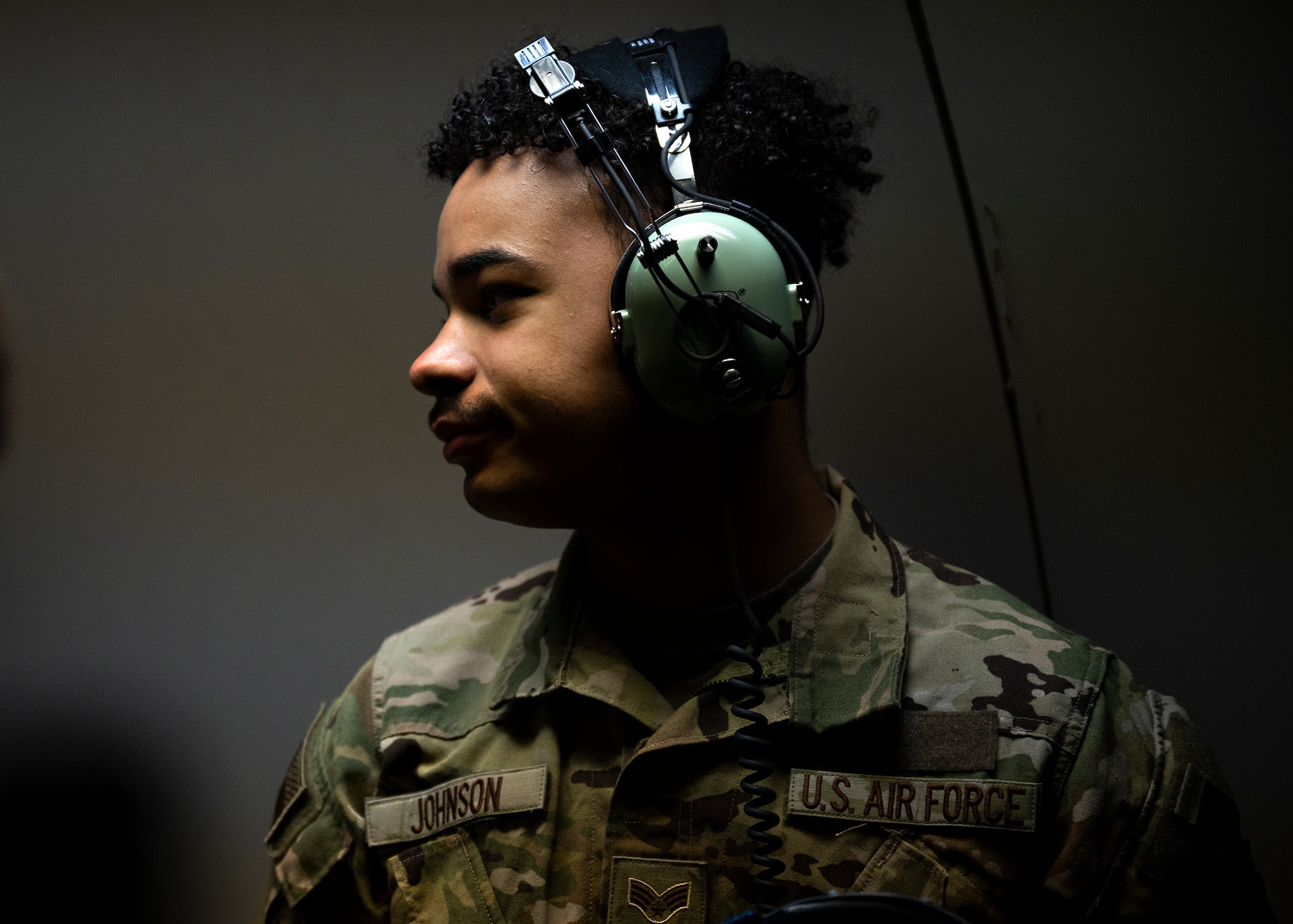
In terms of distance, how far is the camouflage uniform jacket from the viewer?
99cm

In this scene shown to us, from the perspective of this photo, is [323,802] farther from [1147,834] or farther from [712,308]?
[1147,834]

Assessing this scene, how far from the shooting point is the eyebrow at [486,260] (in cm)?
106

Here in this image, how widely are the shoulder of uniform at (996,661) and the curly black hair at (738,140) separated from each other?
437mm

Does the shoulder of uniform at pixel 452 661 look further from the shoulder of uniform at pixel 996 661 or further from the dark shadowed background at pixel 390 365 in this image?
the shoulder of uniform at pixel 996 661

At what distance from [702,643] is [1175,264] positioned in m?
0.68

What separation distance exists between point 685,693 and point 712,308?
431 mm

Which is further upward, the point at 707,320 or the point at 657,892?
the point at 707,320

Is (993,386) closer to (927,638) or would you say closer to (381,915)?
(927,638)

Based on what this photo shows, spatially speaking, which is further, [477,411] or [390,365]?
[390,365]

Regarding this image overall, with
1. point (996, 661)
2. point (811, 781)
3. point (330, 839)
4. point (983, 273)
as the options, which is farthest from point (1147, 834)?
point (330, 839)

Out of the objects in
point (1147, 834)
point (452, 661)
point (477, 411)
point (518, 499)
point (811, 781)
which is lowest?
point (1147, 834)

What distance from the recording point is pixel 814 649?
Answer: 1092mm

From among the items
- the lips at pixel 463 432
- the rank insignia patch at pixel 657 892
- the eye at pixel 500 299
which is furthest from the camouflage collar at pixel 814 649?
the eye at pixel 500 299

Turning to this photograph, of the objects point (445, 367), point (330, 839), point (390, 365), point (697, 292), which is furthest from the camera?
point (390, 365)
